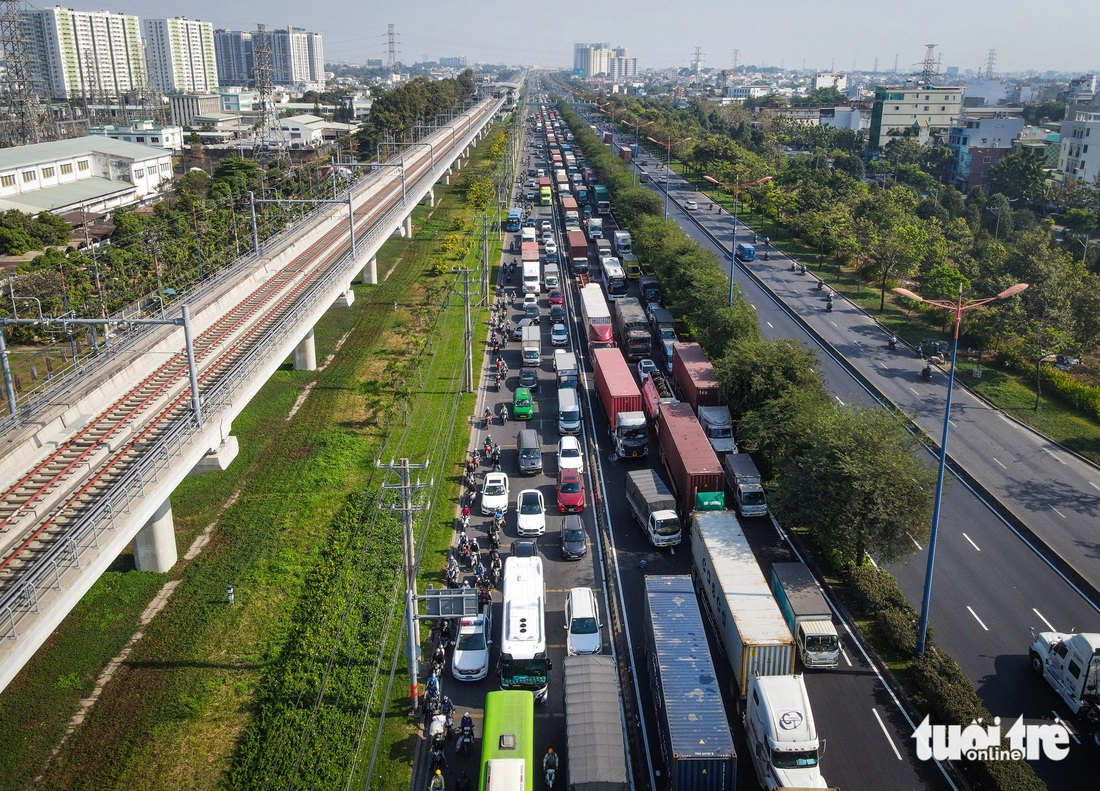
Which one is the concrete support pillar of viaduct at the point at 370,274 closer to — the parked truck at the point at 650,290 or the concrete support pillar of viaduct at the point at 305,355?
the concrete support pillar of viaduct at the point at 305,355

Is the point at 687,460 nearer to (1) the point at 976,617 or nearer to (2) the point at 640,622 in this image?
(2) the point at 640,622

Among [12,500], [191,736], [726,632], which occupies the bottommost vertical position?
[191,736]

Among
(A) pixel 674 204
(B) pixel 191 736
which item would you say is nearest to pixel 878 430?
(B) pixel 191 736

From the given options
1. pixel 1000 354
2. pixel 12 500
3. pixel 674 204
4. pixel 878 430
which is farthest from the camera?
pixel 674 204

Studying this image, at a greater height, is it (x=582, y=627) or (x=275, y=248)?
(x=275, y=248)

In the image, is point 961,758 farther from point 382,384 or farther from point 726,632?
point 382,384

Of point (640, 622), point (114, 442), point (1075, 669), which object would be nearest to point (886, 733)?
point (1075, 669)

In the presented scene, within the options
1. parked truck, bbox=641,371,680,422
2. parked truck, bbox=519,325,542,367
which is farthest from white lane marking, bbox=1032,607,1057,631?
parked truck, bbox=519,325,542,367
